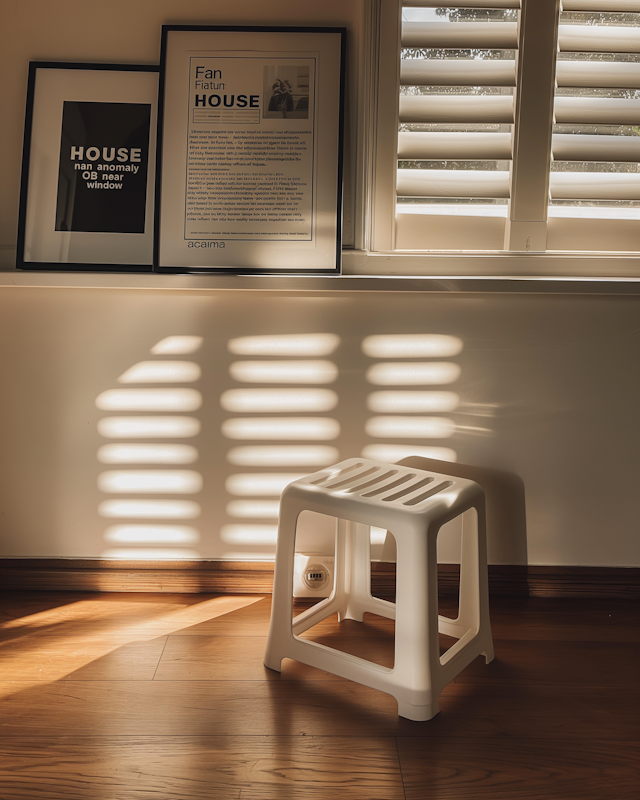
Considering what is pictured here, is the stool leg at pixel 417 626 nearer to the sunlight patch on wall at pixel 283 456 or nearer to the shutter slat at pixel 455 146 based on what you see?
the sunlight patch on wall at pixel 283 456

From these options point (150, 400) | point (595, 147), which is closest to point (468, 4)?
point (595, 147)

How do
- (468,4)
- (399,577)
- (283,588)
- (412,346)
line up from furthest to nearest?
(412,346) < (468,4) < (283,588) < (399,577)

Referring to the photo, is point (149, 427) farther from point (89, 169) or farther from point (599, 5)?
point (599, 5)

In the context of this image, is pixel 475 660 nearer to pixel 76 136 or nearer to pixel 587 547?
pixel 587 547

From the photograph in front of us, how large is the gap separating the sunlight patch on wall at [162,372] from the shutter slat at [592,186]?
101 centimetres

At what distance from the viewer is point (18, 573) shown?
177 cm

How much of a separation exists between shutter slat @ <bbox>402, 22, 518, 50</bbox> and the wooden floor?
55.0 inches

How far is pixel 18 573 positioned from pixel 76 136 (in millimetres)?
1135

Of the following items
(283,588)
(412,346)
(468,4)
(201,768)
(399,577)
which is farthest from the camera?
(412,346)

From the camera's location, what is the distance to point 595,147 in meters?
1.64

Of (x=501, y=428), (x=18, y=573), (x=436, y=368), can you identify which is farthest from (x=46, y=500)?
(x=501, y=428)

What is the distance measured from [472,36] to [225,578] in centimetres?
149

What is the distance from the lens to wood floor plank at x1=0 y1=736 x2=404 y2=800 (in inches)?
42.7

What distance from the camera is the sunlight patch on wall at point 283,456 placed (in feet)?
5.72
